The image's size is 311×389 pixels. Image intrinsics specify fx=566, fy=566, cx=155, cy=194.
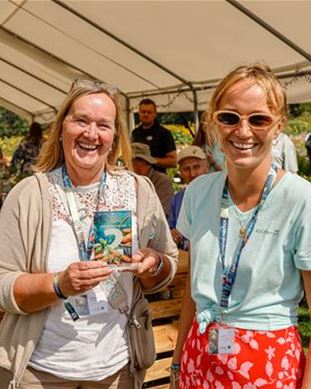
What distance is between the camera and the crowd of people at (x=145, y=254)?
1.42 m

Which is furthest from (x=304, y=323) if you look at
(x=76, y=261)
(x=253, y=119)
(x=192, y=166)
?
(x=253, y=119)

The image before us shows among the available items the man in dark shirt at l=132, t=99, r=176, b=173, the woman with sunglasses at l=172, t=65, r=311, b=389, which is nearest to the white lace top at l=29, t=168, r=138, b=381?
the woman with sunglasses at l=172, t=65, r=311, b=389

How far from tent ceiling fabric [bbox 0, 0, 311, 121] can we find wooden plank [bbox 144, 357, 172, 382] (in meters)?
2.72

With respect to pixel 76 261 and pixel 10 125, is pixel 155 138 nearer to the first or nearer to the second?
pixel 76 261

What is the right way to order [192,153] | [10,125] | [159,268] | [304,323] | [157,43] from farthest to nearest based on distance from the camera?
[10,125] < [157,43] < [192,153] < [304,323] < [159,268]

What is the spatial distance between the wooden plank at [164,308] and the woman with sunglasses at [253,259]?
63.1 inches

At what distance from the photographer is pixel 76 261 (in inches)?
68.6

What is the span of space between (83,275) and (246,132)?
60cm

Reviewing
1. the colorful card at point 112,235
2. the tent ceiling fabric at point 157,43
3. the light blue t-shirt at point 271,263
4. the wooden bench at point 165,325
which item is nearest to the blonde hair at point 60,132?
the colorful card at point 112,235

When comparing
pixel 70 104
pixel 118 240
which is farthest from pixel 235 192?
pixel 70 104

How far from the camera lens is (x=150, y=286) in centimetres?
190

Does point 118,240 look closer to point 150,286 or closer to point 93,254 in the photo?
point 93,254

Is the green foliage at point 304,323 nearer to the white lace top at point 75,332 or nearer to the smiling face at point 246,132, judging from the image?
the white lace top at point 75,332

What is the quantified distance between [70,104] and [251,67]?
2.01 feet
